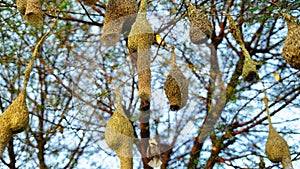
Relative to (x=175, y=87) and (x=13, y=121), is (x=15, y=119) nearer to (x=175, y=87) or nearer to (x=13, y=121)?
(x=13, y=121)

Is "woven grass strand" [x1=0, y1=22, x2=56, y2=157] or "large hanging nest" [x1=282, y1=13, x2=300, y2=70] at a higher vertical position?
"large hanging nest" [x1=282, y1=13, x2=300, y2=70]

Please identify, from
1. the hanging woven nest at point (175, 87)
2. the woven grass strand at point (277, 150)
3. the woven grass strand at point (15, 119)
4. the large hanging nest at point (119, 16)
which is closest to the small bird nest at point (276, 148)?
the woven grass strand at point (277, 150)

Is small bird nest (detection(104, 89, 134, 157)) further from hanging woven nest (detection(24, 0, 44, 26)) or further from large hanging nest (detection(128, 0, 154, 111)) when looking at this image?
hanging woven nest (detection(24, 0, 44, 26))

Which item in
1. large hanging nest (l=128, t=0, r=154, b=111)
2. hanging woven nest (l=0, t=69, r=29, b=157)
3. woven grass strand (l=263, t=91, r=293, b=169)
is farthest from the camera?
woven grass strand (l=263, t=91, r=293, b=169)

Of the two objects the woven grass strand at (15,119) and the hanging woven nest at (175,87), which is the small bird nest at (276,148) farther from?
the woven grass strand at (15,119)

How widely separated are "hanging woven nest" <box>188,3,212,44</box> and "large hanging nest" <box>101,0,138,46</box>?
124 mm

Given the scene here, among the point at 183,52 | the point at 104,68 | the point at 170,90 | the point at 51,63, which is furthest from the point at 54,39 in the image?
the point at 170,90

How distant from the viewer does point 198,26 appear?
96 centimetres

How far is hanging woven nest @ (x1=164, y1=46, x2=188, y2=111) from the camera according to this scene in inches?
36.9

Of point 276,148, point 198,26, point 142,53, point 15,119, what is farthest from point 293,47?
point 15,119

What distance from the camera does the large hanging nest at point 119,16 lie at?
0.95 m

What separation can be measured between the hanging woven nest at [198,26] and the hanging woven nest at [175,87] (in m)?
0.07

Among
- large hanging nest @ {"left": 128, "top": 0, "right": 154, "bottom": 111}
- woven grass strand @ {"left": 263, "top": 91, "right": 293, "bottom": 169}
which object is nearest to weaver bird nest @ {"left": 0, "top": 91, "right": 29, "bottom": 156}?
large hanging nest @ {"left": 128, "top": 0, "right": 154, "bottom": 111}

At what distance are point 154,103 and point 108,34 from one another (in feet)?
0.89
